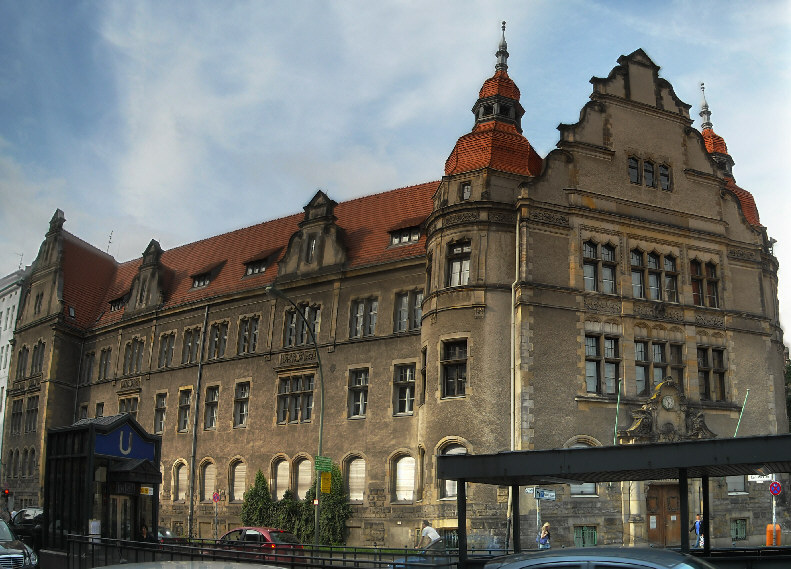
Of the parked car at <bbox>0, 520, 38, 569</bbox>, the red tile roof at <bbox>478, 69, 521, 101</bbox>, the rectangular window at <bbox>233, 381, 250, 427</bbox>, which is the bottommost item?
the parked car at <bbox>0, 520, 38, 569</bbox>

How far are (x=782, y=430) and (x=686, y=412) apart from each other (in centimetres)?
584

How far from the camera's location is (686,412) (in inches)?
1266

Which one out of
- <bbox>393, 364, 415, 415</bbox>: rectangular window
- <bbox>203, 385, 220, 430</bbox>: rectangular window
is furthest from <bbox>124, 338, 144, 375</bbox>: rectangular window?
<bbox>393, 364, 415, 415</bbox>: rectangular window

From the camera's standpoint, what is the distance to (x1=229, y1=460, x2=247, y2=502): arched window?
4078cm

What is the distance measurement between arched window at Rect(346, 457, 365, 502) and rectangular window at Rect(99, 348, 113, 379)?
67.7ft

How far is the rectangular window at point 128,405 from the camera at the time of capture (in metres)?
48.1

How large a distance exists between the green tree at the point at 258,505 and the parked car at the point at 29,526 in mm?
8585

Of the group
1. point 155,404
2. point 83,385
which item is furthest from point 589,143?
point 83,385

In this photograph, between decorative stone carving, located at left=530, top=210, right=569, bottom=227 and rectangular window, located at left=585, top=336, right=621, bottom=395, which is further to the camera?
decorative stone carving, located at left=530, top=210, right=569, bottom=227

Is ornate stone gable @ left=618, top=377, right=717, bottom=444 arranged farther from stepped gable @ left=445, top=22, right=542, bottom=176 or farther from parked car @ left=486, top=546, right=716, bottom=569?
parked car @ left=486, top=546, right=716, bottom=569

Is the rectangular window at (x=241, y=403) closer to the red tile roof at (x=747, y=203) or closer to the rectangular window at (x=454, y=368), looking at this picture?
the rectangular window at (x=454, y=368)

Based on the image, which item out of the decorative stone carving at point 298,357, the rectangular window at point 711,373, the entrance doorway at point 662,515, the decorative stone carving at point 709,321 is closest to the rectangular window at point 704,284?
the decorative stone carving at point 709,321

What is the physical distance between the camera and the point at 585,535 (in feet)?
99.1

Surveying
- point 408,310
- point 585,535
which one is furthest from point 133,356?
point 585,535
